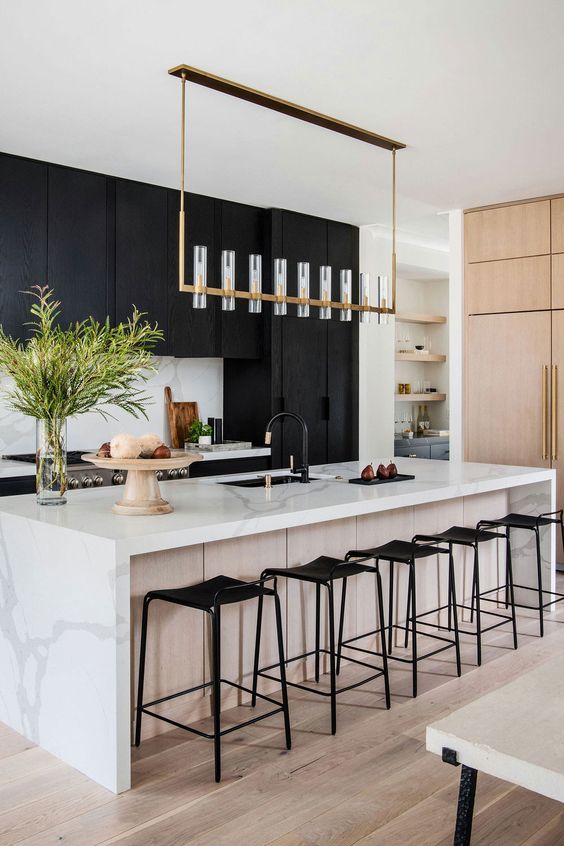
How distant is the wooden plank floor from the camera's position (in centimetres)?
238

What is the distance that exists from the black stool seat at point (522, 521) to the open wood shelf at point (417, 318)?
3.71 meters

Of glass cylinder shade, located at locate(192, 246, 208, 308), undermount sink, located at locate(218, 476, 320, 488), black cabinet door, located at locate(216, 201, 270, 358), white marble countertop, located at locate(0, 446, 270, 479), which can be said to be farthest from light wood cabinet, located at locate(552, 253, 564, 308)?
glass cylinder shade, located at locate(192, 246, 208, 308)

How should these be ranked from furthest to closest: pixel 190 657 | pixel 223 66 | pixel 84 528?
pixel 223 66 < pixel 190 657 < pixel 84 528

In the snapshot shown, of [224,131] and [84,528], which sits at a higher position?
[224,131]

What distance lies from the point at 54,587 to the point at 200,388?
3.62 meters

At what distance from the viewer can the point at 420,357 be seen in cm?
828

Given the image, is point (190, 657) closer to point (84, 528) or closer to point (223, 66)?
point (84, 528)

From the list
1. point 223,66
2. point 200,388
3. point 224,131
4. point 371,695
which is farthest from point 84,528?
point 200,388

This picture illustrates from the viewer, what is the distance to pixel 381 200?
592 cm

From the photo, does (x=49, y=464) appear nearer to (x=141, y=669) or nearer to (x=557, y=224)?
(x=141, y=669)

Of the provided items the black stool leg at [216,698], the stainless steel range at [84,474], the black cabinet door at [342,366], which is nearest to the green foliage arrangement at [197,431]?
the stainless steel range at [84,474]

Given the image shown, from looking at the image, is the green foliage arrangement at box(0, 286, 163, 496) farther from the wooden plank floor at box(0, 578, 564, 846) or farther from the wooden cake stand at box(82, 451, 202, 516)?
the wooden plank floor at box(0, 578, 564, 846)

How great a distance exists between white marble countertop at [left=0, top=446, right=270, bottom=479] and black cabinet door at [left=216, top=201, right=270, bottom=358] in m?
0.75

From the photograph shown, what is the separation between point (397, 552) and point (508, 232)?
3268 mm
